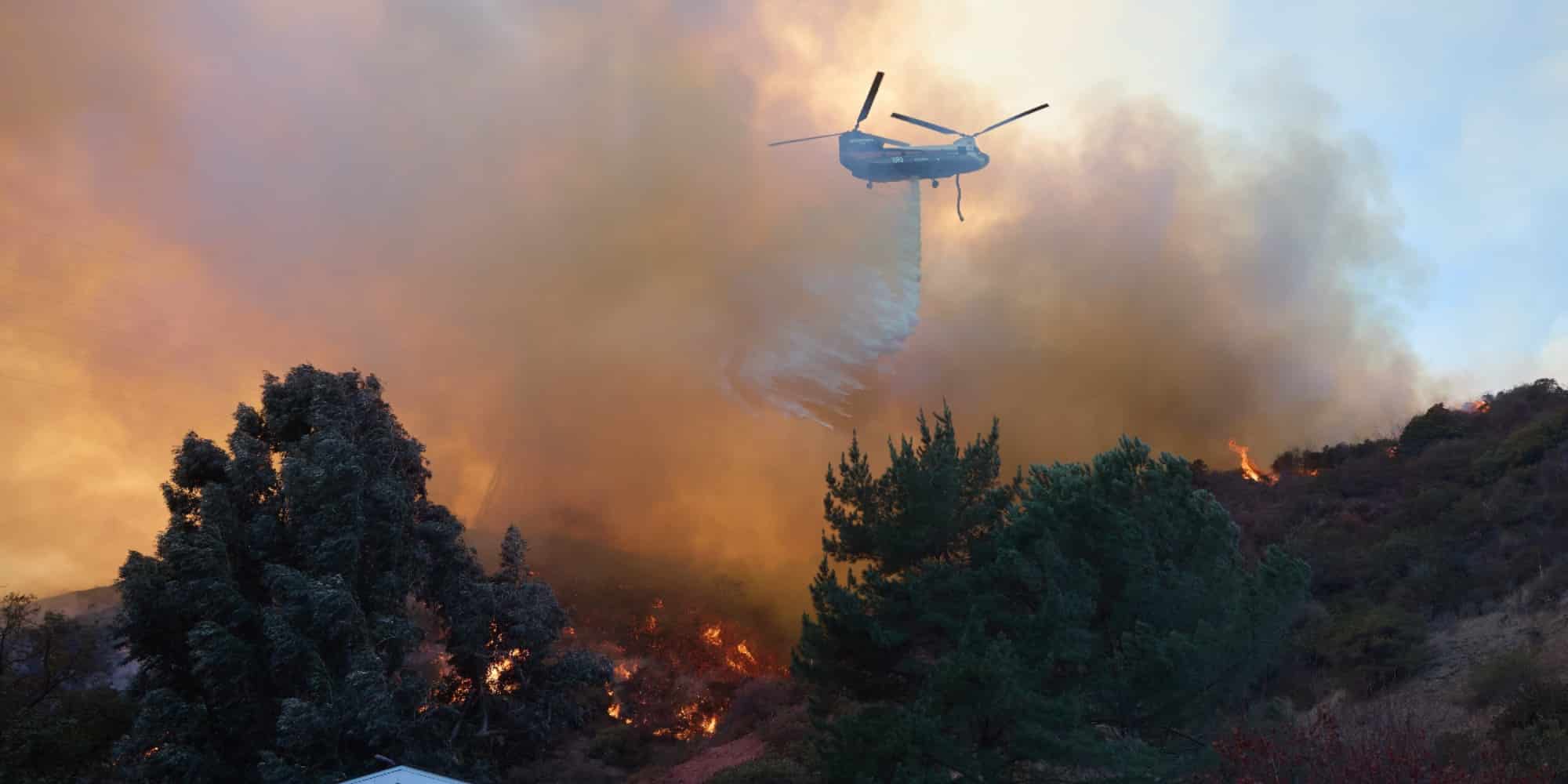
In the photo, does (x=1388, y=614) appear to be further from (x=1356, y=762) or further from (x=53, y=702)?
(x=53, y=702)

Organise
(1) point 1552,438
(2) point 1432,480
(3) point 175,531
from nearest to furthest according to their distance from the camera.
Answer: (3) point 175,531 → (1) point 1552,438 → (2) point 1432,480

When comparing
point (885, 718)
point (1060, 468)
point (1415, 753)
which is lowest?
point (1415, 753)

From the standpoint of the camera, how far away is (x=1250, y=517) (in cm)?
5581

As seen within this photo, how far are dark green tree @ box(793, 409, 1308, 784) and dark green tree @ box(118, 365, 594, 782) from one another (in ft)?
46.8

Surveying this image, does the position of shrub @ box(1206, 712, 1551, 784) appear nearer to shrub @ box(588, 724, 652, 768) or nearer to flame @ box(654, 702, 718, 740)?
shrub @ box(588, 724, 652, 768)

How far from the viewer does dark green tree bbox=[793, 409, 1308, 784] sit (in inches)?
797

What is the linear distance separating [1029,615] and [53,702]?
3660 cm

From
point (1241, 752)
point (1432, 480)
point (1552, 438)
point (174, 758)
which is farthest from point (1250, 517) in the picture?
point (174, 758)

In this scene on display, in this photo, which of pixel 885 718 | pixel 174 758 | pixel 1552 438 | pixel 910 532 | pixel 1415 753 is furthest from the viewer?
pixel 1552 438

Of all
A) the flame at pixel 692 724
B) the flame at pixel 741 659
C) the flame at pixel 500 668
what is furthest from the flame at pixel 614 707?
the flame at pixel 500 668

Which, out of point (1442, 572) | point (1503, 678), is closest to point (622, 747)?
point (1503, 678)

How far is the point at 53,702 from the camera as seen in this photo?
34.7 metres

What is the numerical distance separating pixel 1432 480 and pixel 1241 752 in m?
47.8

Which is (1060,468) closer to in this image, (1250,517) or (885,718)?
(885,718)
